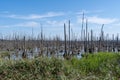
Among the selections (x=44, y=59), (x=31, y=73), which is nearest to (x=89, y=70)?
(x=44, y=59)

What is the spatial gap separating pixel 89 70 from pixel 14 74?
3828 millimetres

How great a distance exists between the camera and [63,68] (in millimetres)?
9344

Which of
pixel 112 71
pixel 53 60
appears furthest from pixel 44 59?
pixel 112 71

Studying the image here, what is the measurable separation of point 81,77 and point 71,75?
40 cm

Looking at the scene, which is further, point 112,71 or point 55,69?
point 112,71

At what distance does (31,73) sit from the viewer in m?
8.94

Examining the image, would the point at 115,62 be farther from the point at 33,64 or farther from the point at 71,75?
the point at 33,64

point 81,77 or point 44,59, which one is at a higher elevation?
point 44,59

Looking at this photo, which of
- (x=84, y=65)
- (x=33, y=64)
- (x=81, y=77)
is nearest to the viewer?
(x=81, y=77)

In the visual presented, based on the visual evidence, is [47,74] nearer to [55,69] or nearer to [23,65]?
[55,69]

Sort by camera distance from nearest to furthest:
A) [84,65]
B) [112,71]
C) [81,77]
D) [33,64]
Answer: [81,77] < [33,64] < [112,71] < [84,65]

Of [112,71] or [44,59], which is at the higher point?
[44,59]

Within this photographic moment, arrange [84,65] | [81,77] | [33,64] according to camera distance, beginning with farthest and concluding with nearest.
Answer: [84,65] → [33,64] → [81,77]

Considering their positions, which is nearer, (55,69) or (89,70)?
(55,69)
